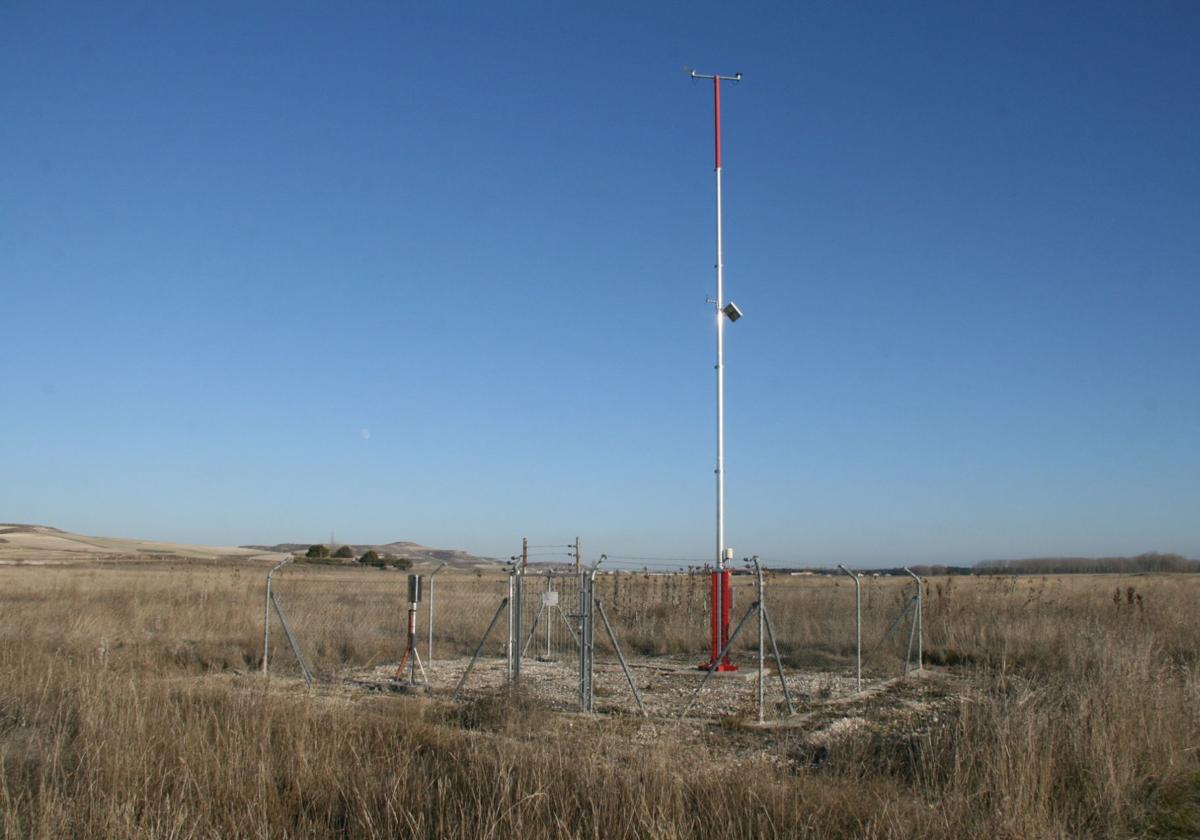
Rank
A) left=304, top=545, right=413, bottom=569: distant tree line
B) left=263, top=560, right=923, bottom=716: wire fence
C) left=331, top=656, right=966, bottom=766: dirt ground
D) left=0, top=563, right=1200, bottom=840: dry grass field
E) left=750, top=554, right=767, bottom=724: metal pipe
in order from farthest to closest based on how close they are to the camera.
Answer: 1. left=304, top=545, right=413, bottom=569: distant tree line
2. left=263, top=560, right=923, bottom=716: wire fence
3. left=750, top=554, right=767, bottom=724: metal pipe
4. left=331, top=656, right=966, bottom=766: dirt ground
5. left=0, top=563, right=1200, bottom=840: dry grass field

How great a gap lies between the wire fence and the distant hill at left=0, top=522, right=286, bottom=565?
171 feet

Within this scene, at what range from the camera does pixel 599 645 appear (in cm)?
2330

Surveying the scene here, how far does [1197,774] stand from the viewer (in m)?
9.30

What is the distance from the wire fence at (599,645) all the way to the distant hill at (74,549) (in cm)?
5211

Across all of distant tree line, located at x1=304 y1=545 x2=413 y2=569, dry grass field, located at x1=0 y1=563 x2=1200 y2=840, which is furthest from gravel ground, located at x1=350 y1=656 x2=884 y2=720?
distant tree line, located at x1=304 y1=545 x2=413 y2=569

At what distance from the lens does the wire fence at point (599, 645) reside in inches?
575

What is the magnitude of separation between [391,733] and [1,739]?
3.88 m

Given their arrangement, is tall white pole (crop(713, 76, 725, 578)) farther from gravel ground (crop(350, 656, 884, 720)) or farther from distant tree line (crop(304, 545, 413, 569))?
distant tree line (crop(304, 545, 413, 569))

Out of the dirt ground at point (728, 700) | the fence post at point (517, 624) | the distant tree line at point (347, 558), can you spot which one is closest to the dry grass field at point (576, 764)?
the dirt ground at point (728, 700)

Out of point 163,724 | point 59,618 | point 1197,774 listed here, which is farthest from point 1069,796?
point 59,618

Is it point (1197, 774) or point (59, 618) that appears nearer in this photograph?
point (1197, 774)

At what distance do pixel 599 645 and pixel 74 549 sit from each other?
265 ft

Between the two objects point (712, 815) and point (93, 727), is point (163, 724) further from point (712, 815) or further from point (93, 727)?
point (712, 815)

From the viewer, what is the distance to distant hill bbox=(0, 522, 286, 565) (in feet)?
241
